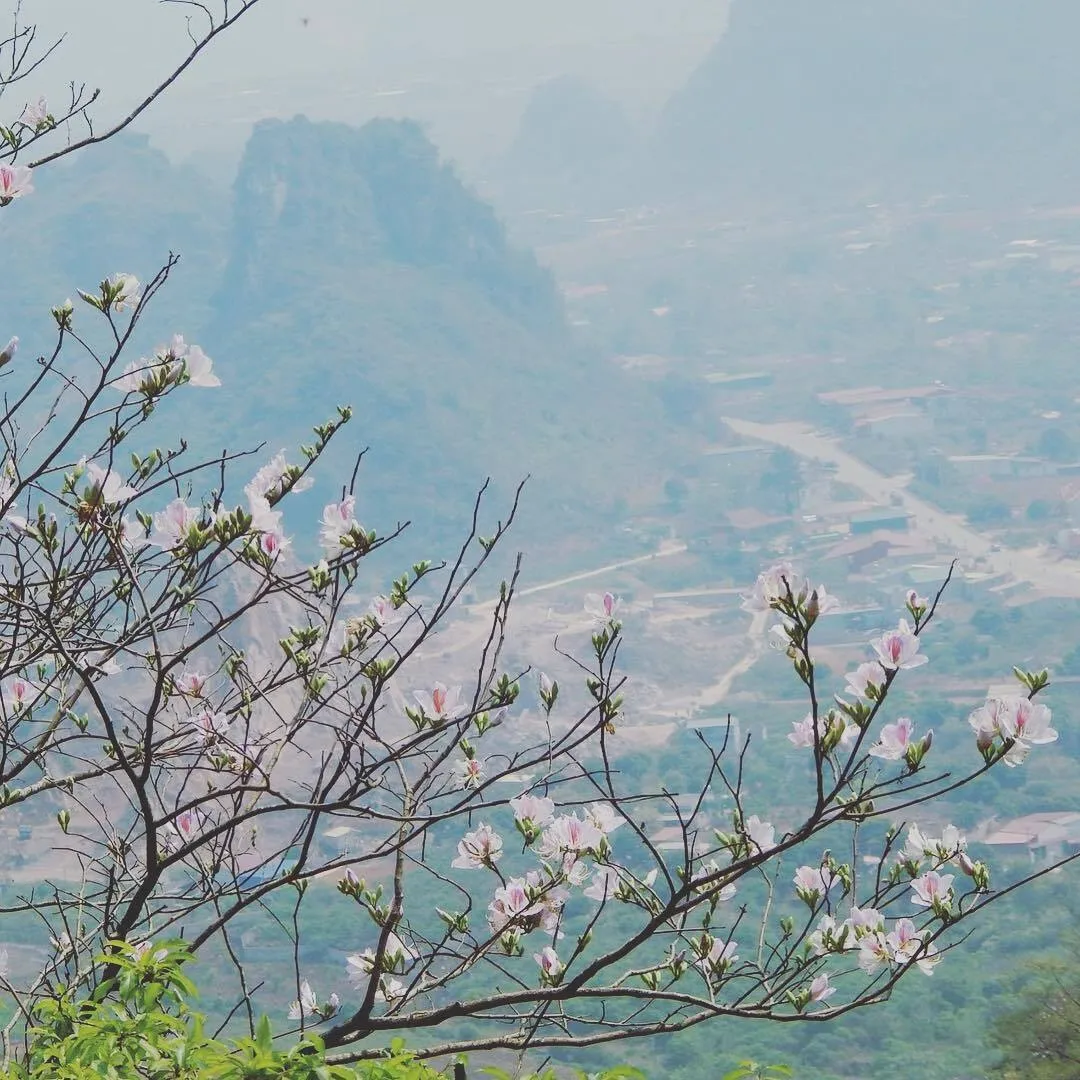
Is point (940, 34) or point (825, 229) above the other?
point (940, 34)

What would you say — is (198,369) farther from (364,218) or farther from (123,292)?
(364,218)

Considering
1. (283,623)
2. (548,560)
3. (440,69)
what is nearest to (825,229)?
(440,69)

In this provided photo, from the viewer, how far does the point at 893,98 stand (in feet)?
211

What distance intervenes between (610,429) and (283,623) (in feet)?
73.6

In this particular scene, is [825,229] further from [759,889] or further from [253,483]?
[253,483]

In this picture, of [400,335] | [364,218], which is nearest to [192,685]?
[400,335]

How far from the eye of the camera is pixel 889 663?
1.28m

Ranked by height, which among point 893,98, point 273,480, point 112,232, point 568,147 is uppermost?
point 893,98

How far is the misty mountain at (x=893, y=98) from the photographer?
63.0 metres

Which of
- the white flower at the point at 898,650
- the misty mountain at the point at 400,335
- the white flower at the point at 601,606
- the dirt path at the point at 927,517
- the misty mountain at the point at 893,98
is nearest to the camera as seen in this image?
the white flower at the point at 898,650

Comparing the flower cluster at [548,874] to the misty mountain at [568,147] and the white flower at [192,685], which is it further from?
the misty mountain at [568,147]

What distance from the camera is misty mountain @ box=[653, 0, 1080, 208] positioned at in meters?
→ 63.0

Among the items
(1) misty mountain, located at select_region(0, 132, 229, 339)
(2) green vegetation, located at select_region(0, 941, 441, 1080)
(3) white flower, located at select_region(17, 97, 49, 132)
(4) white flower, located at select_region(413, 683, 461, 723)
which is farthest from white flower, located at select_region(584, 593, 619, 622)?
(1) misty mountain, located at select_region(0, 132, 229, 339)

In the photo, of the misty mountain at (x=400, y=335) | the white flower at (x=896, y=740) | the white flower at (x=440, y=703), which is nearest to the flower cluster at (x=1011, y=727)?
the white flower at (x=896, y=740)
